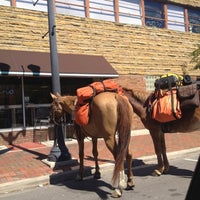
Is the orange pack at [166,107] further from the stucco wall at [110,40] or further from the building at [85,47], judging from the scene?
the stucco wall at [110,40]

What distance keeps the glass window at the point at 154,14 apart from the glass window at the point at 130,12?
0.54 meters

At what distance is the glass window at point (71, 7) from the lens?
1448 cm

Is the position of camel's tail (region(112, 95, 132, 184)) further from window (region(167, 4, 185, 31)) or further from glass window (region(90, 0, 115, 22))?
window (region(167, 4, 185, 31))

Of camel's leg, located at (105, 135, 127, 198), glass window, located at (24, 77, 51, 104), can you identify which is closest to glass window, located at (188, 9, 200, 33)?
glass window, located at (24, 77, 51, 104)

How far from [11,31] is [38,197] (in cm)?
815

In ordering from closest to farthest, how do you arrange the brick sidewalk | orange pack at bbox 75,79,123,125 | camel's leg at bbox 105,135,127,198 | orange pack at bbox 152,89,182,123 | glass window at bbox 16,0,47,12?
camel's leg at bbox 105,135,127,198, orange pack at bbox 75,79,123,125, orange pack at bbox 152,89,182,123, the brick sidewalk, glass window at bbox 16,0,47,12

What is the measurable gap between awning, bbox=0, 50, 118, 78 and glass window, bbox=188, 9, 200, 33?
7.44 meters

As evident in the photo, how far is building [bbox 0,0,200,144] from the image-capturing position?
1254 cm

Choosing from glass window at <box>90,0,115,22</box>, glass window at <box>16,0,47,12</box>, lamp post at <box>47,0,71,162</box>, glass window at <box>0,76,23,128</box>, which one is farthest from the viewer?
glass window at <box>90,0,115,22</box>

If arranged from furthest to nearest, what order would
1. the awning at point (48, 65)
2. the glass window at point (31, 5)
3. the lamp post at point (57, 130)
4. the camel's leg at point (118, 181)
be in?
the glass window at point (31, 5), the awning at point (48, 65), the lamp post at point (57, 130), the camel's leg at point (118, 181)

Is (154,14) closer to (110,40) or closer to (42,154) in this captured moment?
(110,40)

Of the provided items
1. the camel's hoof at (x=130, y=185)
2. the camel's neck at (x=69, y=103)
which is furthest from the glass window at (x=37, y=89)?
the camel's hoof at (x=130, y=185)

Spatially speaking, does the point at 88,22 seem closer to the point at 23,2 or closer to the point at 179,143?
the point at 23,2

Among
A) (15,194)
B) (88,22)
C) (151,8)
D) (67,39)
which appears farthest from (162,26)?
(15,194)
